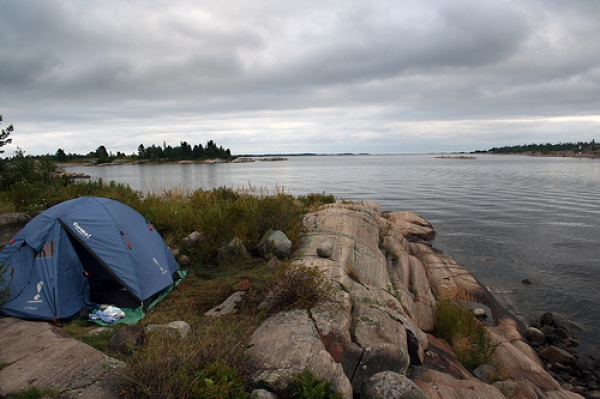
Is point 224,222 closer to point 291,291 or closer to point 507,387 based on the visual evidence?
point 291,291

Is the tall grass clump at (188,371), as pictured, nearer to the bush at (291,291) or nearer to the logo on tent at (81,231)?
the bush at (291,291)

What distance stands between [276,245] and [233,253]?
1.29 m

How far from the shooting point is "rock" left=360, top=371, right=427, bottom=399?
4.56 m

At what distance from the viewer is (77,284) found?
752 centimetres

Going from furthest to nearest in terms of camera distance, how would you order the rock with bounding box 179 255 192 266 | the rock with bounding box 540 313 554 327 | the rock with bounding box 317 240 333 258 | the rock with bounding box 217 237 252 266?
the rock with bounding box 540 313 554 327, the rock with bounding box 179 255 192 266, the rock with bounding box 217 237 252 266, the rock with bounding box 317 240 333 258

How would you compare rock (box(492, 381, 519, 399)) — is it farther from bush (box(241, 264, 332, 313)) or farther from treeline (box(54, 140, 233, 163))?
treeline (box(54, 140, 233, 163))

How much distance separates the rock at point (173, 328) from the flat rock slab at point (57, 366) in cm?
73

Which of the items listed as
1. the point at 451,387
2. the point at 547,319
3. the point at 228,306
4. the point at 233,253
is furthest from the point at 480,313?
the point at 228,306

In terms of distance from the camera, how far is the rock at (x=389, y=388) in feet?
15.0

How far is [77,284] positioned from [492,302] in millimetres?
11809

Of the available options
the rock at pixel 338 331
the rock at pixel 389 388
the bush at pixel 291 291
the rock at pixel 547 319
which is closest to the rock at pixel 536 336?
the rock at pixel 547 319

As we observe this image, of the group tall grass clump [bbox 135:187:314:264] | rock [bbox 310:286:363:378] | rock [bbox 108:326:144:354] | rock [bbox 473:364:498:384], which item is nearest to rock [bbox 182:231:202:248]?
tall grass clump [bbox 135:187:314:264]

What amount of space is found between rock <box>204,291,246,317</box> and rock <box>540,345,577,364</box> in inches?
294

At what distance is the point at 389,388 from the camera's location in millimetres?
4672
